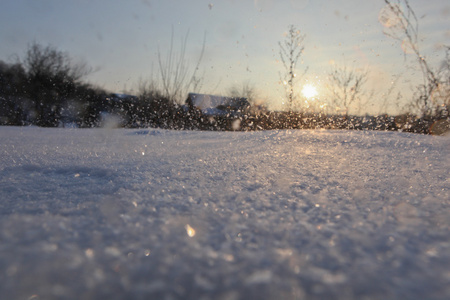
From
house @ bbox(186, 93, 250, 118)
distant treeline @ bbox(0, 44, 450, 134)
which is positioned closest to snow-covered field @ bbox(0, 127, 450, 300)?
house @ bbox(186, 93, 250, 118)

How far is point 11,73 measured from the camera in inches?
550

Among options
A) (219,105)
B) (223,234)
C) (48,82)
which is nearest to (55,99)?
(48,82)

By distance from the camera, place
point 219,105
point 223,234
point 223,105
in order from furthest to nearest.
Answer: point 219,105, point 223,105, point 223,234

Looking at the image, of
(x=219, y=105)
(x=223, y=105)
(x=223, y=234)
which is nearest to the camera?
(x=223, y=234)

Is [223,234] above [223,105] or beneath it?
beneath

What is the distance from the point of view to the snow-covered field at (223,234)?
312 mm

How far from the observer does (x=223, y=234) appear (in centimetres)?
45

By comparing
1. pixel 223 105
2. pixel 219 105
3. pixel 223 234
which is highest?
pixel 219 105

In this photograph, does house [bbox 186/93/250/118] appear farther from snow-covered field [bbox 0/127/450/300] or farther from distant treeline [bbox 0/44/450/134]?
snow-covered field [bbox 0/127/450/300]

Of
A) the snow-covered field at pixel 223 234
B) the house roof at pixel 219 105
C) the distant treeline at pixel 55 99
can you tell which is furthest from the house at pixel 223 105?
the snow-covered field at pixel 223 234

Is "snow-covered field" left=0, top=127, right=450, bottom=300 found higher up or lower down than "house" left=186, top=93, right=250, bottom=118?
lower down

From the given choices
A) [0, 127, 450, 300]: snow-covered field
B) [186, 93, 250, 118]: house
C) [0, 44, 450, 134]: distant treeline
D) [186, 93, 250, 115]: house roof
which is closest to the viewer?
[0, 127, 450, 300]: snow-covered field

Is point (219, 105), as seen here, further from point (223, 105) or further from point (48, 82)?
point (48, 82)

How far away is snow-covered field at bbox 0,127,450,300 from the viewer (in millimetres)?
312
